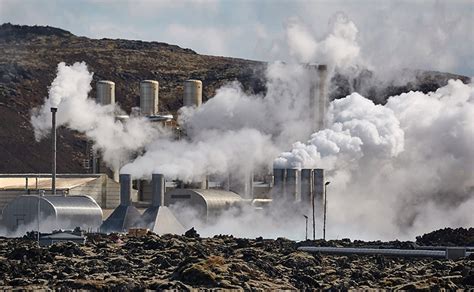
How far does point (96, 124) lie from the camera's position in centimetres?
14688

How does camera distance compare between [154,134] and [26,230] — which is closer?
[26,230]

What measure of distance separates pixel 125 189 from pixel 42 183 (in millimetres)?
13506

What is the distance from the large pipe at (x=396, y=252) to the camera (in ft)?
294

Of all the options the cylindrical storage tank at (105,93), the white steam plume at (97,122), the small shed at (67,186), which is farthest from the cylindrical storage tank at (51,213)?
the cylindrical storage tank at (105,93)

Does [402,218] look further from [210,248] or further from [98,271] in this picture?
[98,271]

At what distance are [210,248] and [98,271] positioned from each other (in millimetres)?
18636

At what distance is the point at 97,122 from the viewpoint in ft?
482

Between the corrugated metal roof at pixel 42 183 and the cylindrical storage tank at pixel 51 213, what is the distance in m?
10.9

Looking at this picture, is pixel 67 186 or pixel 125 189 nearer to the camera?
pixel 125 189

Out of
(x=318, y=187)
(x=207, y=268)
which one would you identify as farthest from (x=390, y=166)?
(x=207, y=268)

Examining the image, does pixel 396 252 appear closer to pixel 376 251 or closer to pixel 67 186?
pixel 376 251

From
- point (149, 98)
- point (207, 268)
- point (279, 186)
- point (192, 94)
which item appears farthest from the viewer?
point (149, 98)

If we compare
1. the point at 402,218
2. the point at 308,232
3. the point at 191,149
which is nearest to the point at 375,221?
the point at 402,218

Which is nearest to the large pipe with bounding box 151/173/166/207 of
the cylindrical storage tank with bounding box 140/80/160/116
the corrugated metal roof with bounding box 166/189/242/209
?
the corrugated metal roof with bounding box 166/189/242/209
